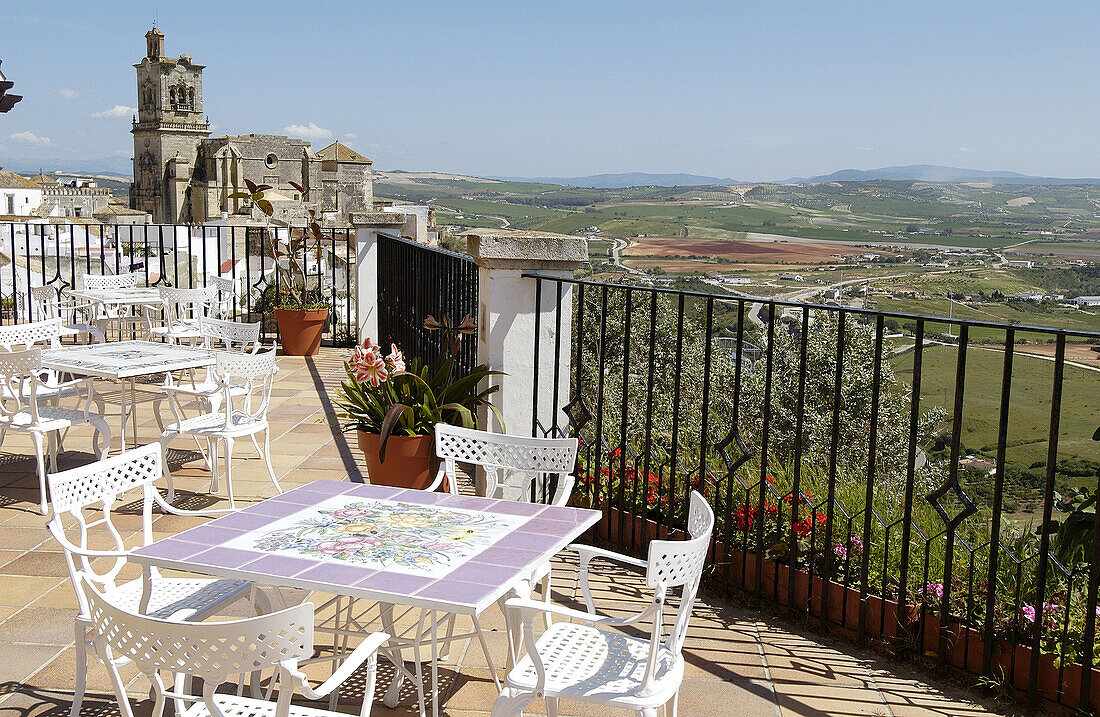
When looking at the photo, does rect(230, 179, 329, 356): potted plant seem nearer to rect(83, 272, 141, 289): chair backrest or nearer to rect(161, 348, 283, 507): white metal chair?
rect(83, 272, 141, 289): chair backrest

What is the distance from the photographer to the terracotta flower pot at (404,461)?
4.19 meters

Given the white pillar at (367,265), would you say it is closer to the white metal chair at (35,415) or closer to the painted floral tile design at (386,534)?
the white metal chair at (35,415)

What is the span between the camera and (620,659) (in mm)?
2207

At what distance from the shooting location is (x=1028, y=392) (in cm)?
3142

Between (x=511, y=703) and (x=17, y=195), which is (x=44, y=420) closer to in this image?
(x=511, y=703)

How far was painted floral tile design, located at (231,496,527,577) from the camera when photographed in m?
2.20

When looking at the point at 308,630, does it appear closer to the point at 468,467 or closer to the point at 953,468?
the point at 953,468

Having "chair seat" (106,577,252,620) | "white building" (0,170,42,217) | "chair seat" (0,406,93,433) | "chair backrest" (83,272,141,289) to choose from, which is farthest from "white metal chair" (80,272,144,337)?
"white building" (0,170,42,217)

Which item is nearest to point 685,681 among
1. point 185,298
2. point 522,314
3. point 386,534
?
point 386,534

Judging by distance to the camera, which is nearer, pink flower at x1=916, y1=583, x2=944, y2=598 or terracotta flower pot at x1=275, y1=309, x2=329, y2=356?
pink flower at x1=916, y1=583, x2=944, y2=598

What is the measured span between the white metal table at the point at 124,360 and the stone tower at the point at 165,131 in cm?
7485

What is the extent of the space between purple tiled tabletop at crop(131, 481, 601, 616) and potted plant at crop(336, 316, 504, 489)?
134 cm

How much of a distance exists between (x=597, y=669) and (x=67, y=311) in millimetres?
8104

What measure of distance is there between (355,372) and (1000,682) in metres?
2.73
